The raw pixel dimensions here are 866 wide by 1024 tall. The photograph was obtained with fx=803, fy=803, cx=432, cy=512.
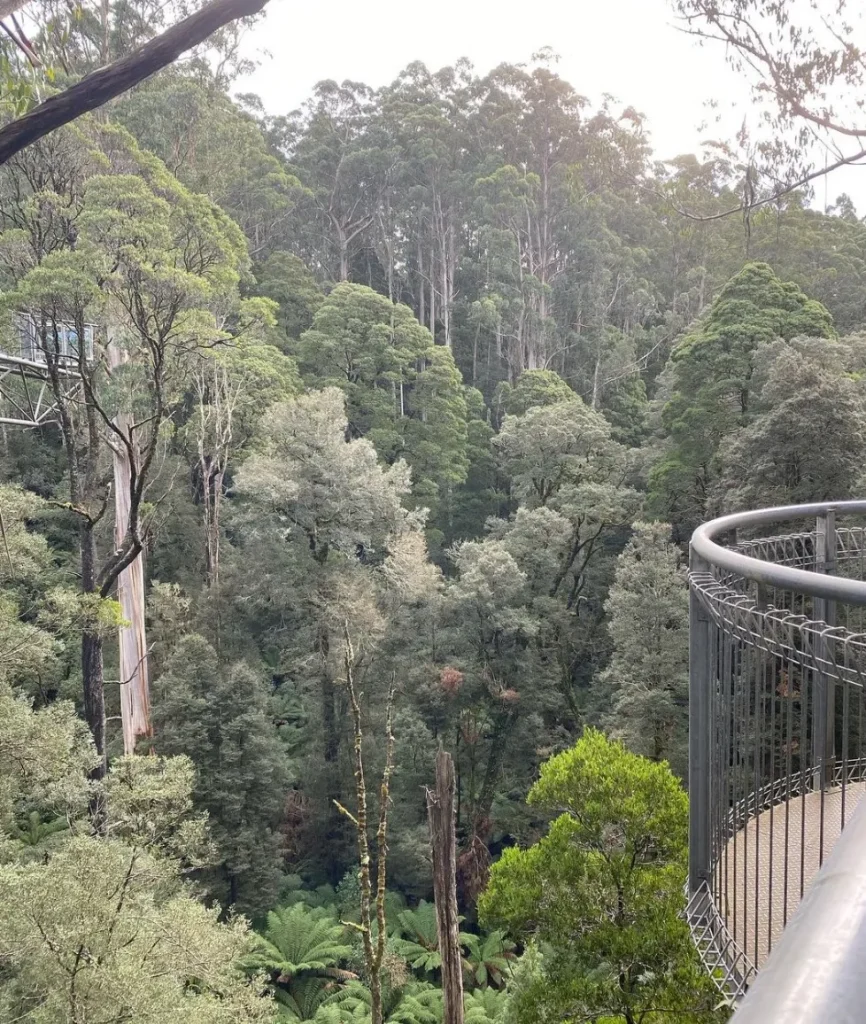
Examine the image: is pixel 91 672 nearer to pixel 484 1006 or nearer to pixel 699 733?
pixel 484 1006

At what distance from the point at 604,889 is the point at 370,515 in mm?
10769

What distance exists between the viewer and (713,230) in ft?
91.4

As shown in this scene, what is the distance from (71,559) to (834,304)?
782 inches

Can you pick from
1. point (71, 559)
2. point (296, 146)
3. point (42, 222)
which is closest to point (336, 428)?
point (71, 559)

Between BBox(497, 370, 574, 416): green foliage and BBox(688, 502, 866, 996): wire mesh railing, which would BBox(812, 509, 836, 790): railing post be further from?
BBox(497, 370, 574, 416): green foliage

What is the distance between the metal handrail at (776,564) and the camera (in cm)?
128

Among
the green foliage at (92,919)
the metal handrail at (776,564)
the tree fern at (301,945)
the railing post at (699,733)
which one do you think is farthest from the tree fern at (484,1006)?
the metal handrail at (776,564)

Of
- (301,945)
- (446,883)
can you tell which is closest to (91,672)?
(446,883)

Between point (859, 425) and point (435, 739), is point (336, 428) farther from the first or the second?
point (859, 425)

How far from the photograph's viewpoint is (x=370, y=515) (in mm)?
15875

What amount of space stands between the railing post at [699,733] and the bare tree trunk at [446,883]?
17.2 ft

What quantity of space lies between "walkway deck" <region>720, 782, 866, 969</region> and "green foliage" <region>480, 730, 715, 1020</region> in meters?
3.11

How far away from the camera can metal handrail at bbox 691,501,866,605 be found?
128 cm

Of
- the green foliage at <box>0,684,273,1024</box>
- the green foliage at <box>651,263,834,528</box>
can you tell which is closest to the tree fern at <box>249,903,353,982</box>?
the green foliage at <box>0,684,273,1024</box>
